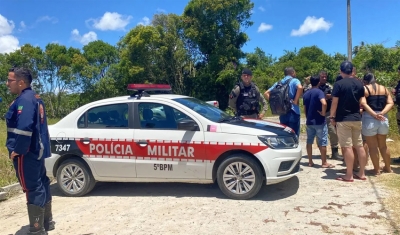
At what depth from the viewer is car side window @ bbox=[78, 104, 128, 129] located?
20.0ft

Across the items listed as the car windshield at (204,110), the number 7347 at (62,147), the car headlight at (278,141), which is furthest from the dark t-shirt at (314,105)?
the number 7347 at (62,147)

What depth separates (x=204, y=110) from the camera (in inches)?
242

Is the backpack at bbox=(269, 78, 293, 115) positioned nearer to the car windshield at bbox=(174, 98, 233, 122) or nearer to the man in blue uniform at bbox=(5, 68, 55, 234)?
the car windshield at bbox=(174, 98, 233, 122)

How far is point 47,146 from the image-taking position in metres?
4.68

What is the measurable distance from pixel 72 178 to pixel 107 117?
3.89 ft

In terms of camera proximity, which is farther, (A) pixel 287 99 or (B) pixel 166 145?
(A) pixel 287 99

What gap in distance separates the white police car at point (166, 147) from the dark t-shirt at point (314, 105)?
1502 millimetres

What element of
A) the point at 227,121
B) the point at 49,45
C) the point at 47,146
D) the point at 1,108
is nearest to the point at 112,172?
the point at 47,146

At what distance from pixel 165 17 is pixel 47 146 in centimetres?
2577

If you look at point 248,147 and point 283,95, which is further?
point 283,95

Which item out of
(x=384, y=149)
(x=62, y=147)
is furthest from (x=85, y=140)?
(x=384, y=149)

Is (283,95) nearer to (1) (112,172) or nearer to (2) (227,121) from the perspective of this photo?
(2) (227,121)

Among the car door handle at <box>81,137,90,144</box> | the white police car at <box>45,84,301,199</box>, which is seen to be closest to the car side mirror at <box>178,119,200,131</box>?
the white police car at <box>45,84,301,199</box>

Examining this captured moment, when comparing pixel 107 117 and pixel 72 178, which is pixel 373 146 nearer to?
pixel 107 117
